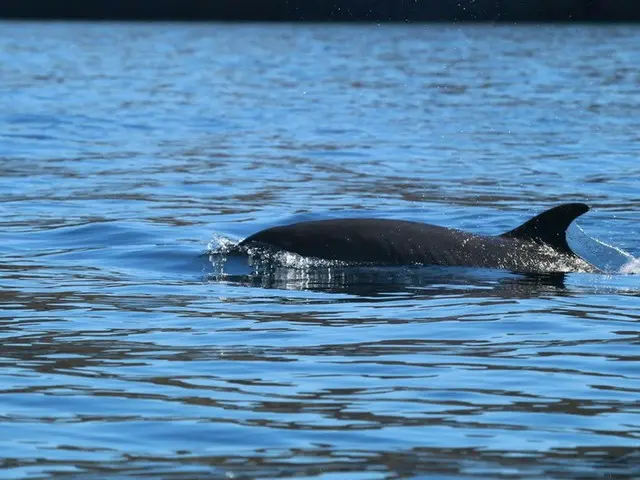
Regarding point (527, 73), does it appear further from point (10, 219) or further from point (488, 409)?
point (488, 409)

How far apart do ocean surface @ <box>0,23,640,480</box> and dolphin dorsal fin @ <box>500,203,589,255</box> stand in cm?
32

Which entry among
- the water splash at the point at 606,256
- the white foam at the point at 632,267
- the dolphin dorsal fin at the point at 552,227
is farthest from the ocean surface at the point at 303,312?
the dolphin dorsal fin at the point at 552,227

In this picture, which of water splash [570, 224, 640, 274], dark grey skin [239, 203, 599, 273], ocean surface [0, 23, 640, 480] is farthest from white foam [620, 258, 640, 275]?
dark grey skin [239, 203, 599, 273]

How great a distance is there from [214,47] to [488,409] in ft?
197

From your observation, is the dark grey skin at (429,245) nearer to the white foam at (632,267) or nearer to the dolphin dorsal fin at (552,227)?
the dolphin dorsal fin at (552,227)

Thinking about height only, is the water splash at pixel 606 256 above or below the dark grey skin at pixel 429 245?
below

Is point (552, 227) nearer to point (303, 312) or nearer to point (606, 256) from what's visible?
point (606, 256)

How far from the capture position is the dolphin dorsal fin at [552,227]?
11.9 metres

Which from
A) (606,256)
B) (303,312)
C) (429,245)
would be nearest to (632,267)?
(606,256)

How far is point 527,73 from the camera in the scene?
145ft

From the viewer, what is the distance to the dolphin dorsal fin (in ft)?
38.9

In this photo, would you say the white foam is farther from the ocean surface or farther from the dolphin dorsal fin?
the dolphin dorsal fin

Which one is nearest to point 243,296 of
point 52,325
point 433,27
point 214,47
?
point 52,325

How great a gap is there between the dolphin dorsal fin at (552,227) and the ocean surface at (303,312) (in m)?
0.32
